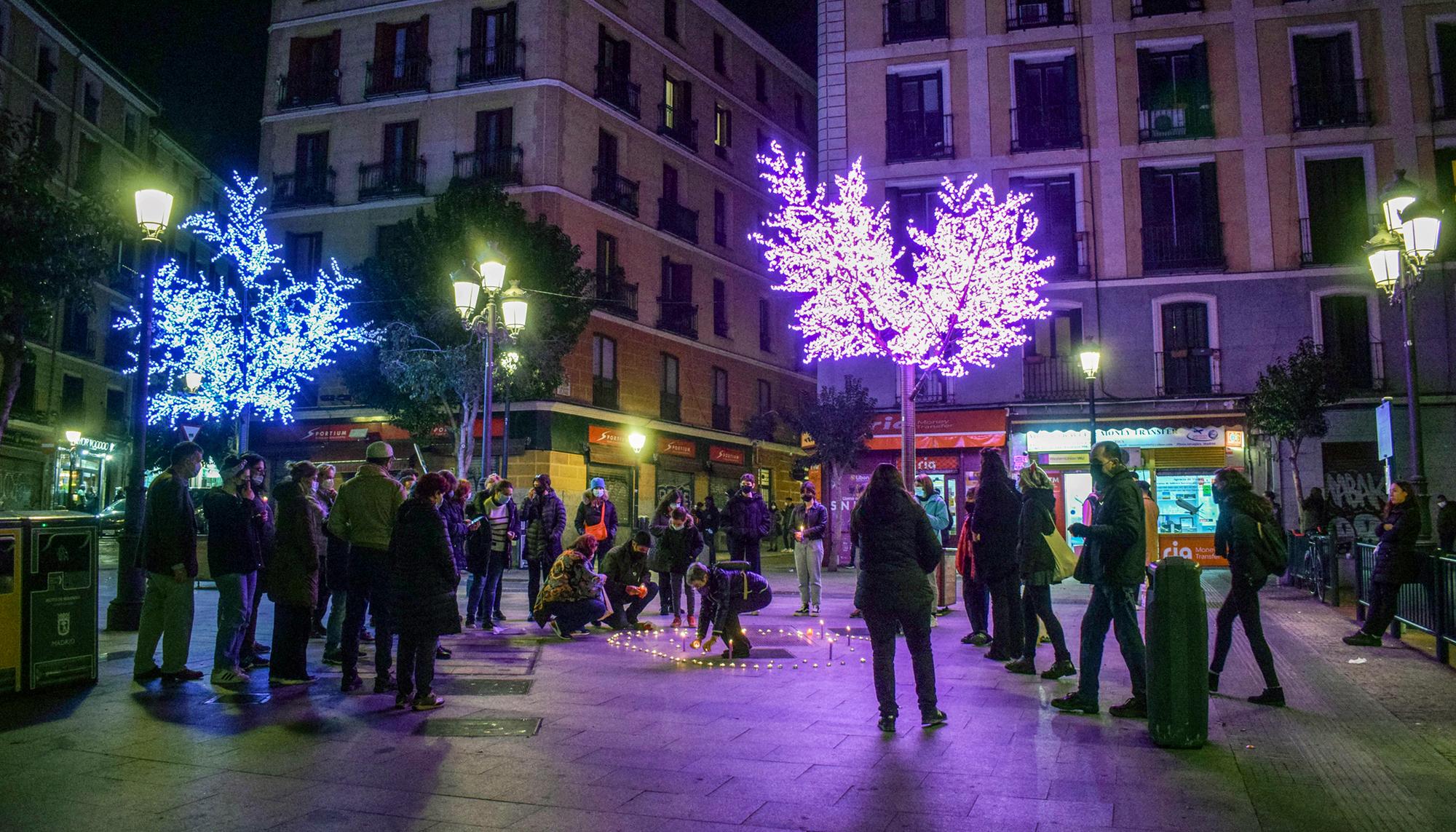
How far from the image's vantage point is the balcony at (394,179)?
30.5 m

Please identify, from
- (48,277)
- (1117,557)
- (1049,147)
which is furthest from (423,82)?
(1117,557)

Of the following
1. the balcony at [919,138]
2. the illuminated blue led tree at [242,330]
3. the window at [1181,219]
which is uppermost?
the balcony at [919,138]

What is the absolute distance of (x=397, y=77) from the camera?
102ft

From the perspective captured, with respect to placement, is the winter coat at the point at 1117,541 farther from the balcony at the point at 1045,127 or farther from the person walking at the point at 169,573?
the balcony at the point at 1045,127

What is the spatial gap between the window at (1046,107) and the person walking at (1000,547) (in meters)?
19.2

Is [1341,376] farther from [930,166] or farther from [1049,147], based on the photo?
[930,166]

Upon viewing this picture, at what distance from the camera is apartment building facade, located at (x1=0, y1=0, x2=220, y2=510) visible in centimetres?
3403

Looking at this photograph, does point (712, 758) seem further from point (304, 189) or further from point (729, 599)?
point (304, 189)

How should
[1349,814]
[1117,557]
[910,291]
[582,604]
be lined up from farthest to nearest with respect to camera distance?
1. [910,291]
2. [582,604]
3. [1117,557]
4. [1349,814]

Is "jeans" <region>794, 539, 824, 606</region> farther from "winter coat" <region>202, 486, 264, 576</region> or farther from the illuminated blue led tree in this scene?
the illuminated blue led tree

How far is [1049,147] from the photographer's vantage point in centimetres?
2572

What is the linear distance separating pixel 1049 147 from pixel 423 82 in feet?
60.4

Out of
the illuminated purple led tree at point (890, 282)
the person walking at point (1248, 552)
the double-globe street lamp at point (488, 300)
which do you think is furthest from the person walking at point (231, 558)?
the illuminated purple led tree at point (890, 282)

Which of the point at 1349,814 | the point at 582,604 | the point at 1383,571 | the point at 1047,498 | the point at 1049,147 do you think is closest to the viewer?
the point at 1349,814
